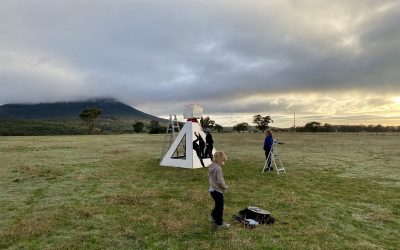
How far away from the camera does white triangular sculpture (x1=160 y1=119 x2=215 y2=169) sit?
2086cm

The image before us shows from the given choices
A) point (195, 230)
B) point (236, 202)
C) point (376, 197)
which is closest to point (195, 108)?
point (236, 202)

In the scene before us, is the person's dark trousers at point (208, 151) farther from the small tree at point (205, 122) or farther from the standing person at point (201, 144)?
the small tree at point (205, 122)

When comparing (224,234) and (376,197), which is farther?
(376,197)

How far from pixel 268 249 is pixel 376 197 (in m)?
7.87

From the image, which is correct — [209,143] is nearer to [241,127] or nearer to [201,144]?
[201,144]

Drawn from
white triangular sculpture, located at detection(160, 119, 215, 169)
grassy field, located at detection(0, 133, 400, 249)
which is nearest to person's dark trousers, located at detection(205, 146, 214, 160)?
white triangular sculpture, located at detection(160, 119, 215, 169)

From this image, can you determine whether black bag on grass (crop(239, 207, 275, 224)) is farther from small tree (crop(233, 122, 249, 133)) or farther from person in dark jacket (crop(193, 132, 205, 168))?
small tree (crop(233, 122, 249, 133))

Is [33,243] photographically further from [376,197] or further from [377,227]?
[376,197]

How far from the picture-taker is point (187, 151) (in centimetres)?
2109

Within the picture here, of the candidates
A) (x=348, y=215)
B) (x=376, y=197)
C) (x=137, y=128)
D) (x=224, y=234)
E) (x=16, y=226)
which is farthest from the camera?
(x=137, y=128)

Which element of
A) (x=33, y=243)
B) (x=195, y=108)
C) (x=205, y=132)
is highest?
(x=195, y=108)

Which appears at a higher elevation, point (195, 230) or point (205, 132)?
point (205, 132)

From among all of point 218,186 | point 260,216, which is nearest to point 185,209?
point 218,186

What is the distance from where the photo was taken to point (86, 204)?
38.3 ft
